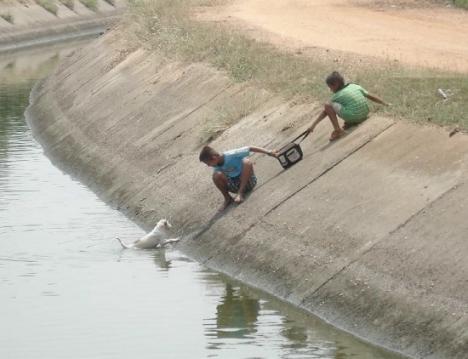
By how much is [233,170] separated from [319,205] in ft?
5.84

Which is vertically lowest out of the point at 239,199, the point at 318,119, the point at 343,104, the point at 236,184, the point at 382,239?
the point at 239,199

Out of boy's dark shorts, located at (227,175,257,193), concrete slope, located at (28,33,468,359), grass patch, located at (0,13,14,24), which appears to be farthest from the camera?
grass patch, located at (0,13,14,24)

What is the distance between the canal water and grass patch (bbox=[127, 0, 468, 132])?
11.4 feet

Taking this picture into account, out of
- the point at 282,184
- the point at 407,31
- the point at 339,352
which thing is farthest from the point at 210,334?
the point at 407,31

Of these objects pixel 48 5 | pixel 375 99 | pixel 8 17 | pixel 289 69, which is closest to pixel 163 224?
pixel 375 99

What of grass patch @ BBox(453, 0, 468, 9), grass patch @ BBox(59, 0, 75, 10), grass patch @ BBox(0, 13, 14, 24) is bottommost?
grass patch @ BBox(59, 0, 75, 10)

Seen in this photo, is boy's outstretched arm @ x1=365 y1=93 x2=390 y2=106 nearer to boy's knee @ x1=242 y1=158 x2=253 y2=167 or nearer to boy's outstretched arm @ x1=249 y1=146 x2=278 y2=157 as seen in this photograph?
boy's outstretched arm @ x1=249 y1=146 x2=278 y2=157

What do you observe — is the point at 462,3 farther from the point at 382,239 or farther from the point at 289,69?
the point at 382,239

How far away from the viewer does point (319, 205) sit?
19812mm

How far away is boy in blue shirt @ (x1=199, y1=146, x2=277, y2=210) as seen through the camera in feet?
68.1

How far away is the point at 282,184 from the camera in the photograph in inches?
840

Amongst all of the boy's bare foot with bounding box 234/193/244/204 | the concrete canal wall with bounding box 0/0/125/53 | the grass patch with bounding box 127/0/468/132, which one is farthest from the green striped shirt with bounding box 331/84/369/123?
the concrete canal wall with bounding box 0/0/125/53

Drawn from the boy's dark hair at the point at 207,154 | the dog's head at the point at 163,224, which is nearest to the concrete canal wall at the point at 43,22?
the dog's head at the point at 163,224

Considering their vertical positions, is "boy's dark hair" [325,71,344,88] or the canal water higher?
"boy's dark hair" [325,71,344,88]
